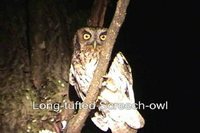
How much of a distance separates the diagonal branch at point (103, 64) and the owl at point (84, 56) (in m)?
0.14

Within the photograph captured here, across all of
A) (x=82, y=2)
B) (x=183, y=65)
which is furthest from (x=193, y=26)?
(x=82, y=2)

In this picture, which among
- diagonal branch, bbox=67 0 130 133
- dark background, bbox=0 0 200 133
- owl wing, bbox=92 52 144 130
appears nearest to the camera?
diagonal branch, bbox=67 0 130 133

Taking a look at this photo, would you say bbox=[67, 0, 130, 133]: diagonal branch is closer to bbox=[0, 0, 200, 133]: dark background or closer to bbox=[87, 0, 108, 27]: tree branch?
bbox=[87, 0, 108, 27]: tree branch

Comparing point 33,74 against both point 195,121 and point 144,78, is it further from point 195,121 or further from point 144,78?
point 195,121

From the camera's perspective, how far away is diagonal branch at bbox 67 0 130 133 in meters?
1.09

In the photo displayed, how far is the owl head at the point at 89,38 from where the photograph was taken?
1278 millimetres

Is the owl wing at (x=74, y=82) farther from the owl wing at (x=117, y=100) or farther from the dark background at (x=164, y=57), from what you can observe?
the dark background at (x=164, y=57)

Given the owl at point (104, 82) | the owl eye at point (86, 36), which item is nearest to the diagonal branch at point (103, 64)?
the owl at point (104, 82)

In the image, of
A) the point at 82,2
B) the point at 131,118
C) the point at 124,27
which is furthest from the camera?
the point at 124,27

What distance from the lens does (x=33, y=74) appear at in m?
1.29

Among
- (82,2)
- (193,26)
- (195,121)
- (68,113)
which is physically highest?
(82,2)

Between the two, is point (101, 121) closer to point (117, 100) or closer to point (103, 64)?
point (117, 100)

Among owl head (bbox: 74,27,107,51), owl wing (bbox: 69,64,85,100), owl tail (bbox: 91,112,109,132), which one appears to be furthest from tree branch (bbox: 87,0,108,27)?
owl tail (bbox: 91,112,109,132)

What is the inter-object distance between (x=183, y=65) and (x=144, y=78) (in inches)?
8.4
